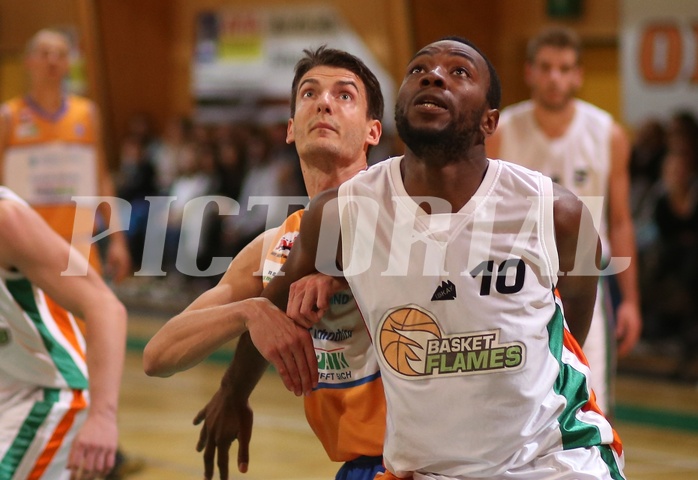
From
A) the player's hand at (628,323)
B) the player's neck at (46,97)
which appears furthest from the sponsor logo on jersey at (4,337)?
the player's neck at (46,97)

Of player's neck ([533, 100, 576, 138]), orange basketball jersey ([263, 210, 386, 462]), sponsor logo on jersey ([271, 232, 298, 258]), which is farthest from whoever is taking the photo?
player's neck ([533, 100, 576, 138])

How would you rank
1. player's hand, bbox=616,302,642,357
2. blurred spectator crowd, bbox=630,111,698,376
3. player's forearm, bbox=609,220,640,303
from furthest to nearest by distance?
blurred spectator crowd, bbox=630,111,698,376
player's hand, bbox=616,302,642,357
player's forearm, bbox=609,220,640,303

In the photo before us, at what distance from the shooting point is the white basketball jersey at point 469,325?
2805mm

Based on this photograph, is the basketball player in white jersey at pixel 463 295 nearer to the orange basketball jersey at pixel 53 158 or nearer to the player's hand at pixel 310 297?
the player's hand at pixel 310 297

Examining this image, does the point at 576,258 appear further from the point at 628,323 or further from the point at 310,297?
the point at 628,323

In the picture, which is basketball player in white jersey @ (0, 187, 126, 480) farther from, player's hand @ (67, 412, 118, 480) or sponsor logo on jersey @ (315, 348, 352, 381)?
sponsor logo on jersey @ (315, 348, 352, 381)

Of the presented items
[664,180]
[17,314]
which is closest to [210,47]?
[664,180]

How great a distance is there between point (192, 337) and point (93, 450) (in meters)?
0.60

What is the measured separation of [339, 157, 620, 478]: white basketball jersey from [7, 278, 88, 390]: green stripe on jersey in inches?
54.0

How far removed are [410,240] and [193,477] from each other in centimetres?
419

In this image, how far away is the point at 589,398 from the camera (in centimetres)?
302

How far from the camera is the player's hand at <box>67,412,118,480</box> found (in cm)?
351

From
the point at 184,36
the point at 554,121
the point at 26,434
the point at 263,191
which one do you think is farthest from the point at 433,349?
the point at 184,36

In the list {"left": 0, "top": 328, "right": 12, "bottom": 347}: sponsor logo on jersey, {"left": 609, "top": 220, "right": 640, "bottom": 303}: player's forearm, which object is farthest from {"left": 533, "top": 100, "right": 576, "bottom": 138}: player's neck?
{"left": 0, "top": 328, "right": 12, "bottom": 347}: sponsor logo on jersey
